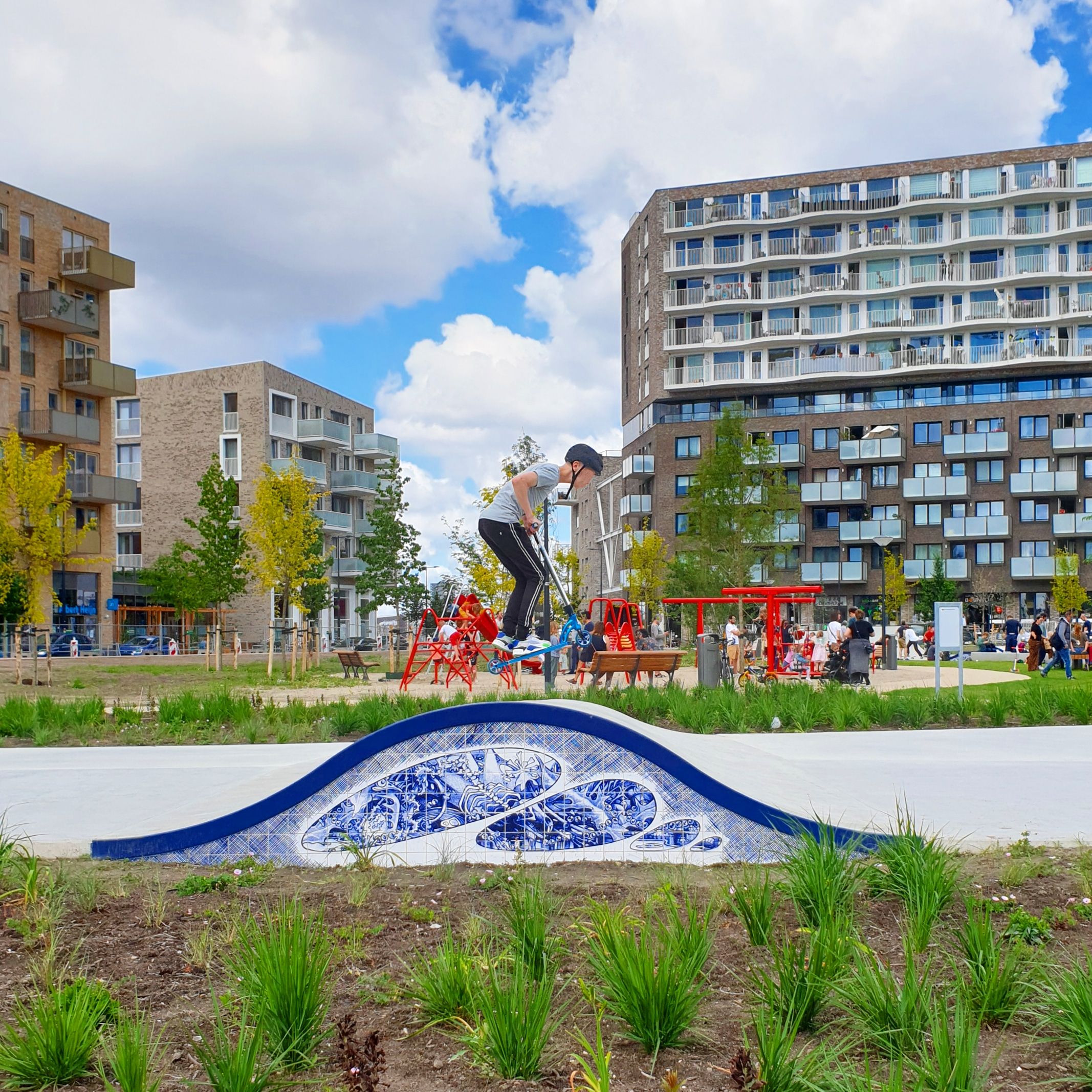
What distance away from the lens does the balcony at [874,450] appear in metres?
67.9

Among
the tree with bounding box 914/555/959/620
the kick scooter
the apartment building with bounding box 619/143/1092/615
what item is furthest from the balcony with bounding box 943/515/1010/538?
the kick scooter

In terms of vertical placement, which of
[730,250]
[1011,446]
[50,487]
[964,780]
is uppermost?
[730,250]

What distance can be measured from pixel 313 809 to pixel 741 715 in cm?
808

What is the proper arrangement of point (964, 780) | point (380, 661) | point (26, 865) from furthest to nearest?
1. point (380, 661)
2. point (964, 780)
3. point (26, 865)

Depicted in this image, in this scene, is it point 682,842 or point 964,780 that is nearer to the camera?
point 682,842

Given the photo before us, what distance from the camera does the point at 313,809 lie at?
6.15 m

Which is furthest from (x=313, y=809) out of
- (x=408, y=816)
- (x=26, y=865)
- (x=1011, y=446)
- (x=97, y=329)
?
(x=1011, y=446)

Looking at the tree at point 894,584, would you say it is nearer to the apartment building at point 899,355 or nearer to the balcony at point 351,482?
the apartment building at point 899,355

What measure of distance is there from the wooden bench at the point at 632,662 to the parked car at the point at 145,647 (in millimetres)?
28069

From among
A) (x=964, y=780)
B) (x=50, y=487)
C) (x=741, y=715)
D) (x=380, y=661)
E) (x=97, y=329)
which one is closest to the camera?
(x=964, y=780)

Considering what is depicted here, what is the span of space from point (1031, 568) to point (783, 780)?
209 feet

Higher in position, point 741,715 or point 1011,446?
point 1011,446

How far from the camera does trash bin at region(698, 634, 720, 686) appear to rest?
20.0 meters

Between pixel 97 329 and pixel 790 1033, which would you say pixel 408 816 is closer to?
pixel 790 1033
